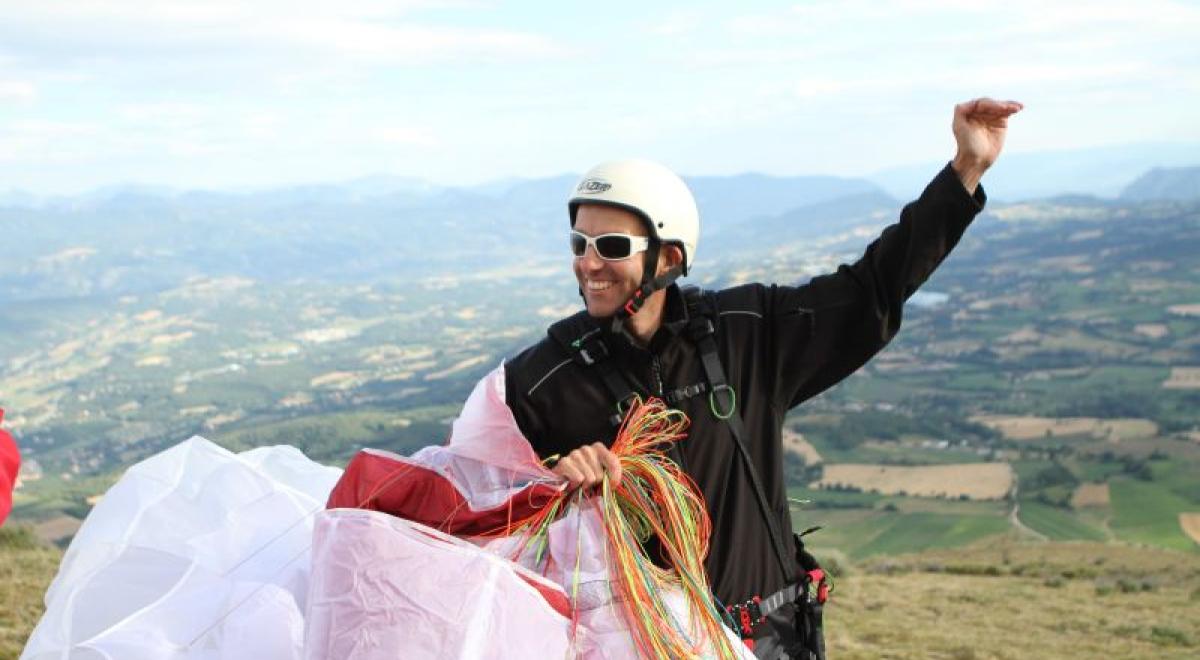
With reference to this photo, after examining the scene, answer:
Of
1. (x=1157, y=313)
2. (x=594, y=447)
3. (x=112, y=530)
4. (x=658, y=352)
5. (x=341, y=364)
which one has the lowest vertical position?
(x=341, y=364)

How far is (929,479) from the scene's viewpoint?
5991 cm

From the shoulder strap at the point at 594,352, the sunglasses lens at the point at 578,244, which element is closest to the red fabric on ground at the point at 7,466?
the shoulder strap at the point at 594,352

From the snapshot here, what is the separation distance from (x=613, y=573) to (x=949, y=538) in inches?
1739

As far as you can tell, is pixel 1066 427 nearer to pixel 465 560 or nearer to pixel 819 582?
pixel 819 582

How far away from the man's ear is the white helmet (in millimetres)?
18

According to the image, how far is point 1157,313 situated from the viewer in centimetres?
10800

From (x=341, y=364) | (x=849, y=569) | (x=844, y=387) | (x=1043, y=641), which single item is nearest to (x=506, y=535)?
(x=1043, y=641)

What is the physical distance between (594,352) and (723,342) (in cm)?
46

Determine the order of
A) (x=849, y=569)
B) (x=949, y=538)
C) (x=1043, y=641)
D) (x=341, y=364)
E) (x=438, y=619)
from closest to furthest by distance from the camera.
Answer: (x=438, y=619) < (x=1043, y=641) < (x=849, y=569) < (x=949, y=538) < (x=341, y=364)

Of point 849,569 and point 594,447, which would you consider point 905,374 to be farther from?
point 594,447

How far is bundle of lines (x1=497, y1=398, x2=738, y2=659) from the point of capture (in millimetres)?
2909

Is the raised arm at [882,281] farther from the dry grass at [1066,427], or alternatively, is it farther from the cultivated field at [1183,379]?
the cultivated field at [1183,379]

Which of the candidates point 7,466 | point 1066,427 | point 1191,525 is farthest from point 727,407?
point 1066,427

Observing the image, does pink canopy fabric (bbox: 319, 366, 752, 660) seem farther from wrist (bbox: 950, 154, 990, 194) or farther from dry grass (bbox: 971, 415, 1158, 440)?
dry grass (bbox: 971, 415, 1158, 440)
